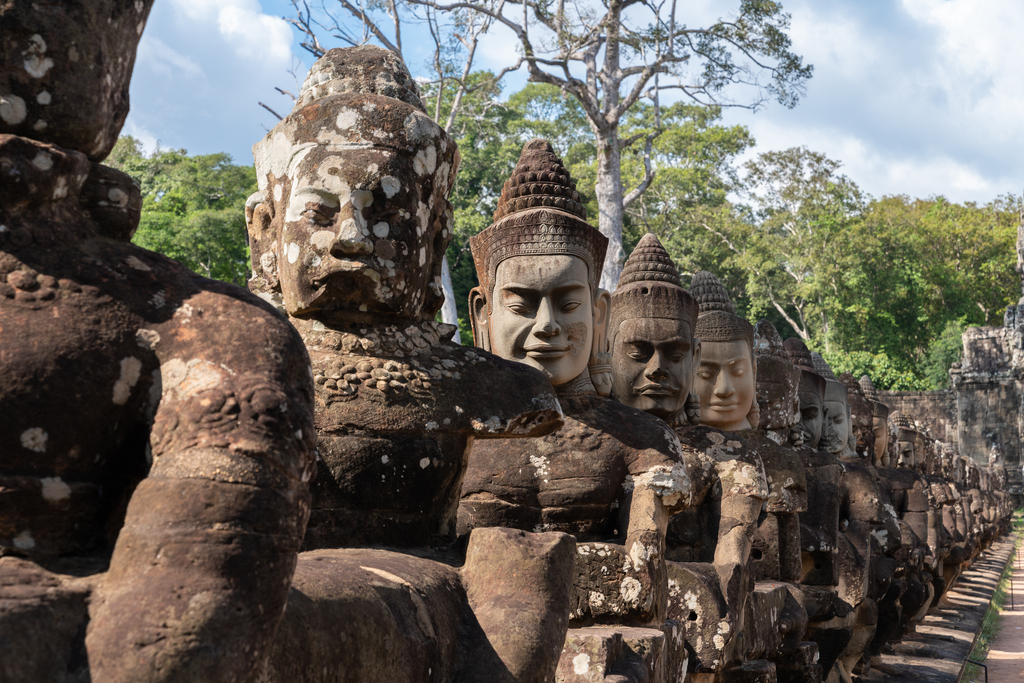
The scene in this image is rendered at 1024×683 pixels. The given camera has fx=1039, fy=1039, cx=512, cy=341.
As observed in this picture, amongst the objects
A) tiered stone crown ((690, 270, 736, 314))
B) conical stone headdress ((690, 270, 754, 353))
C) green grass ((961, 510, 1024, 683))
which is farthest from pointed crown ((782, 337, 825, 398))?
green grass ((961, 510, 1024, 683))

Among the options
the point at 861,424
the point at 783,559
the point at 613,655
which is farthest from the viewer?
the point at 861,424

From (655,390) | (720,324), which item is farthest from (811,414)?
(655,390)

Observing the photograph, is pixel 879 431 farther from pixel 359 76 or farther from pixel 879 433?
pixel 359 76

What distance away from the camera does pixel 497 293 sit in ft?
13.8

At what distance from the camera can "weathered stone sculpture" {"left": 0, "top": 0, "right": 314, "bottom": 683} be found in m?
1.50

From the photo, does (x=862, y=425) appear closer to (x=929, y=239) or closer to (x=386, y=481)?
(x=386, y=481)

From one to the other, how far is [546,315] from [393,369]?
1.36m

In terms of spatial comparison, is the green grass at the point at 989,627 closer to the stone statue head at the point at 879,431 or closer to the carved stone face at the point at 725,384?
the stone statue head at the point at 879,431

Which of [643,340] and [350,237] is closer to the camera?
[350,237]

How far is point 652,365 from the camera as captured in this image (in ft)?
16.9

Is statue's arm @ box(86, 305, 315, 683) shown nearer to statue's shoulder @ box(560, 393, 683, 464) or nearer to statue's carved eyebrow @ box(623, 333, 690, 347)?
statue's shoulder @ box(560, 393, 683, 464)

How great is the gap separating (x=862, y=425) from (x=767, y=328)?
15.1 feet

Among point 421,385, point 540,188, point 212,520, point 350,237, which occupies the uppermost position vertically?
point 540,188

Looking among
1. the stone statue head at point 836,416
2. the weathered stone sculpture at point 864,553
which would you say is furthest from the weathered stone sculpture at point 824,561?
the stone statue head at point 836,416
